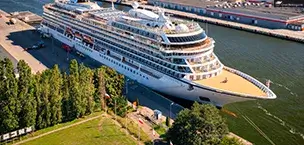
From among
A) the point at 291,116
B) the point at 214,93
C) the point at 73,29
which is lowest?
the point at 291,116

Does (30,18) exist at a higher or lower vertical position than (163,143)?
higher

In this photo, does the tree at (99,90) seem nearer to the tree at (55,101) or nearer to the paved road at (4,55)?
the tree at (55,101)

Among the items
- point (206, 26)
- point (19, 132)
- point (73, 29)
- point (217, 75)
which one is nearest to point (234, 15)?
point (206, 26)

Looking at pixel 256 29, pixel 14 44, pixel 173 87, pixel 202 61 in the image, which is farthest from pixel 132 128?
pixel 256 29

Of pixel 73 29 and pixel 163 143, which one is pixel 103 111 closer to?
pixel 163 143

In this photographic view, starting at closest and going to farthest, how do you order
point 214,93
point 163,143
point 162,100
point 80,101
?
point 163,143 → point 80,101 → point 214,93 → point 162,100

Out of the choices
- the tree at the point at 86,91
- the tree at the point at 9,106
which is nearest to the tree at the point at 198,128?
the tree at the point at 86,91

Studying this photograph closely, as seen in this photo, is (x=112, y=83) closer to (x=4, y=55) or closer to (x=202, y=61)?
(x=202, y=61)

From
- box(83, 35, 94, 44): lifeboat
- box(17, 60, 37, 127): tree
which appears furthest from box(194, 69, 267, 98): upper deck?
box(83, 35, 94, 44): lifeboat
